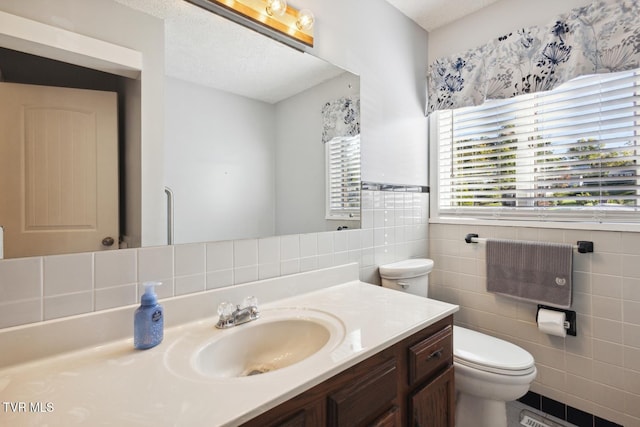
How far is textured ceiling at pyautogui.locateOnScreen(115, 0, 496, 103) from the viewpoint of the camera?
0.99 meters

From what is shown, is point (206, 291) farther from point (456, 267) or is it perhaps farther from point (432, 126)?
point (432, 126)

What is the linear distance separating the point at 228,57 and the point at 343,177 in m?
0.73

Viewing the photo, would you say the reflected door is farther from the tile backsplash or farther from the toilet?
the toilet

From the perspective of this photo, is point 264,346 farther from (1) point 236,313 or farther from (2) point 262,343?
(1) point 236,313

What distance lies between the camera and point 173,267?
38.5 inches

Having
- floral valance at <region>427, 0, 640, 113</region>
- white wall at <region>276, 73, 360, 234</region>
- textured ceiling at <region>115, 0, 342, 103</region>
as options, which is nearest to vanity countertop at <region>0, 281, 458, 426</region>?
white wall at <region>276, 73, 360, 234</region>

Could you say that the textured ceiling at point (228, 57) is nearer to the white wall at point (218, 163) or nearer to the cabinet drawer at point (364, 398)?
the white wall at point (218, 163)

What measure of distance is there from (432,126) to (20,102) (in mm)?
2066

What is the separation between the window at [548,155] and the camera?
1.40m

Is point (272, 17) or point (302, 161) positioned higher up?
point (272, 17)

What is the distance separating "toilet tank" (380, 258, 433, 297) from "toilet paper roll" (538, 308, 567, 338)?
1.91 ft

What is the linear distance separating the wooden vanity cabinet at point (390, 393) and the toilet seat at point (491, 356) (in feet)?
0.76

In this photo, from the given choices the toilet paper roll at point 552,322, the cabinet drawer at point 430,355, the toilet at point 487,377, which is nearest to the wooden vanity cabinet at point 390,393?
the cabinet drawer at point 430,355

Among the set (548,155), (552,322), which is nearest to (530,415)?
(552,322)
